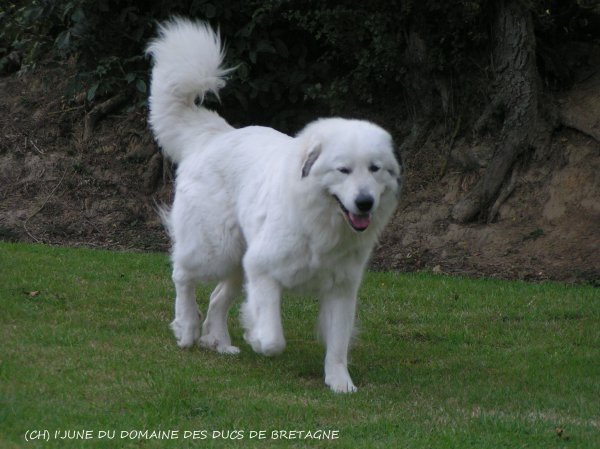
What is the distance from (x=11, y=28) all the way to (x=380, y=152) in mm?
9123

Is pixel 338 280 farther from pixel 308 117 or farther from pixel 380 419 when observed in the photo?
pixel 308 117

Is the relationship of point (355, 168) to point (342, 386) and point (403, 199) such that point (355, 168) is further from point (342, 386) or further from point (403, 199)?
point (403, 199)

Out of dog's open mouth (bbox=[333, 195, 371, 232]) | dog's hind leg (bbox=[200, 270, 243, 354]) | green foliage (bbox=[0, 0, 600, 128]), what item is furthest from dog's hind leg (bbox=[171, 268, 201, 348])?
green foliage (bbox=[0, 0, 600, 128])

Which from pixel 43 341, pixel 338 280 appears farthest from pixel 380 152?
pixel 43 341

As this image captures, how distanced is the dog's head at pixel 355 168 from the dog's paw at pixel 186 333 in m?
1.73

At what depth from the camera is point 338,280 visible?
5902 millimetres

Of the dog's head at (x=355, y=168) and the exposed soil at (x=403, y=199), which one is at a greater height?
the dog's head at (x=355, y=168)

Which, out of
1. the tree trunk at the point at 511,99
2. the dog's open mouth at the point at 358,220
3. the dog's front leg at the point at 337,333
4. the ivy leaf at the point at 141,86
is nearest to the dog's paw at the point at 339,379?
the dog's front leg at the point at 337,333

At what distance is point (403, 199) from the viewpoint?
1141 cm

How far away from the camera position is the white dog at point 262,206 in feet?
18.3

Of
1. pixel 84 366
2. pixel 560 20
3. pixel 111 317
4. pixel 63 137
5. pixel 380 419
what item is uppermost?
pixel 560 20

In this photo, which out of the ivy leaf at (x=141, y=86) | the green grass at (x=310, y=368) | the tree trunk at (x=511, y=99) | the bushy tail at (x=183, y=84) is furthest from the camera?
the ivy leaf at (x=141, y=86)

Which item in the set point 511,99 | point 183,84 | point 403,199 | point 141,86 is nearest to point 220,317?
point 183,84

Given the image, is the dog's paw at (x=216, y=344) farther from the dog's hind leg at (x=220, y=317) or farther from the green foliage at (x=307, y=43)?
the green foliage at (x=307, y=43)
